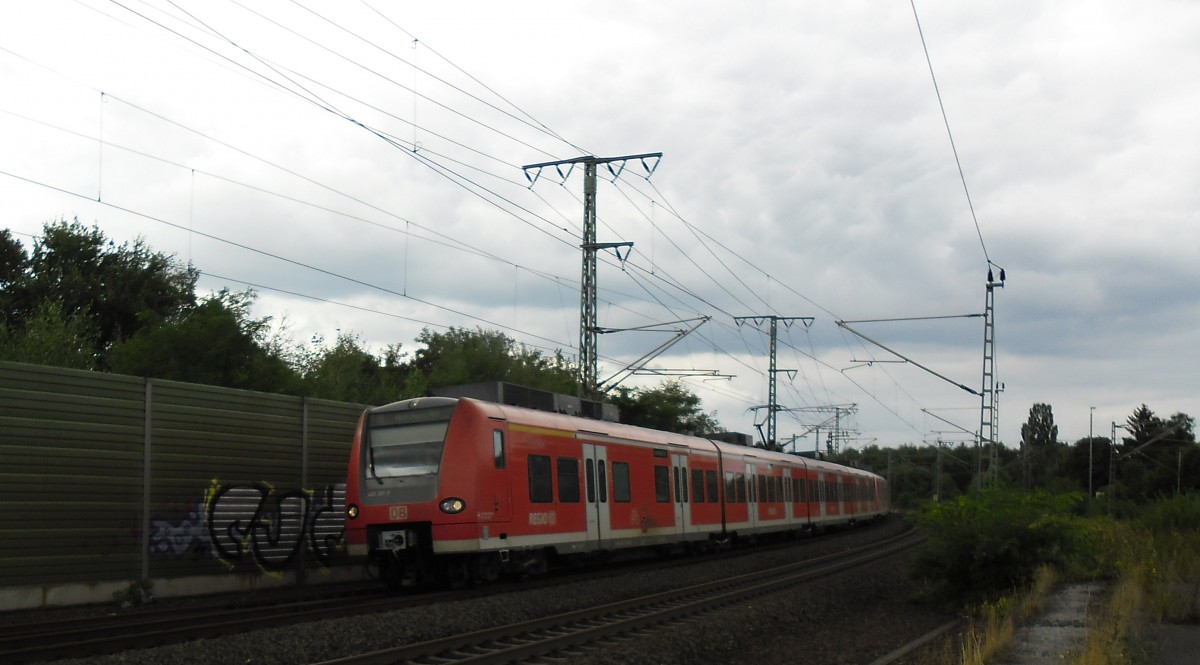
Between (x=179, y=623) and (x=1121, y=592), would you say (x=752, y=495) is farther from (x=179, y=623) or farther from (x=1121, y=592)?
(x=179, y=623)

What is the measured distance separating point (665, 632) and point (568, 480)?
6.05 m

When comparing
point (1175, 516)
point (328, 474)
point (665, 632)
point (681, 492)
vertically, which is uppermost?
point (328, 474)

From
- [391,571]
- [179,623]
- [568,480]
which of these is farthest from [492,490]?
[179,623]

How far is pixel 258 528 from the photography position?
659 inches

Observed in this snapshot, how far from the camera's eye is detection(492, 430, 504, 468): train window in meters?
16.0

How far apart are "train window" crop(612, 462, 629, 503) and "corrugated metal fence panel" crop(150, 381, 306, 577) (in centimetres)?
564

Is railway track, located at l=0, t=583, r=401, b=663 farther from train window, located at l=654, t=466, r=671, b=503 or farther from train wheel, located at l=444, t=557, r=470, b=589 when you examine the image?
train window, located at l=654, t=466, r=671, b=503

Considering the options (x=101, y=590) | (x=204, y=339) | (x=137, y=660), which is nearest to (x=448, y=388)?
(x=101, y=590)

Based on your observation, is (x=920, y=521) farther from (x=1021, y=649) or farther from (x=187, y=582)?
(x=187, y=582)

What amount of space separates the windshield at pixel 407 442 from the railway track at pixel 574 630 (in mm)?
3571

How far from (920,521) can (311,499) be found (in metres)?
10.1

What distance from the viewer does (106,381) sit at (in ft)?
46.9

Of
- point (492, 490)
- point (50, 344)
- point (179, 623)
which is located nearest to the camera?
point (179, 623)

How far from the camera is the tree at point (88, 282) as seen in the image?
48.0 m
